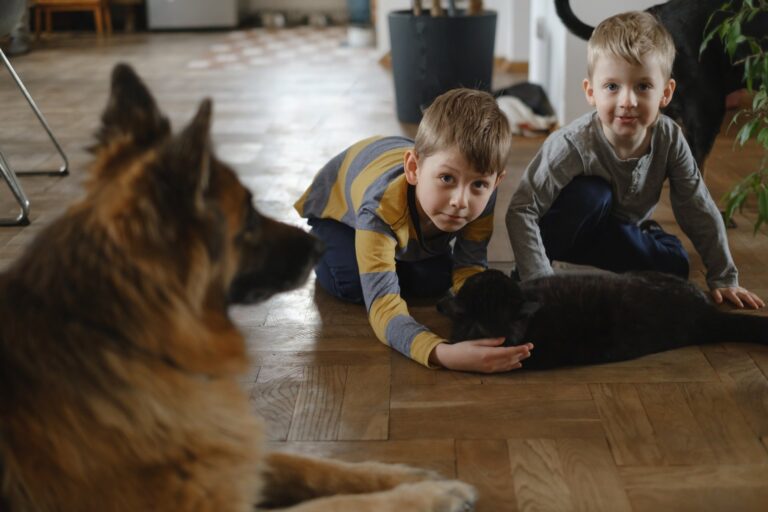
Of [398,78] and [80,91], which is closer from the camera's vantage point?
[398,78]

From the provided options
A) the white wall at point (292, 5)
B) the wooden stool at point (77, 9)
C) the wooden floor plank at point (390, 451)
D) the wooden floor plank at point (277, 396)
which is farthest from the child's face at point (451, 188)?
the white wall at point (292, 5)

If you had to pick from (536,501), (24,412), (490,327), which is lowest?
(536,501)

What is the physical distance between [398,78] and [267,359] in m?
2.81

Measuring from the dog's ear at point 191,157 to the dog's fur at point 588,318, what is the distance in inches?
39.9

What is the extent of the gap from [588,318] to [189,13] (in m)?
7.66

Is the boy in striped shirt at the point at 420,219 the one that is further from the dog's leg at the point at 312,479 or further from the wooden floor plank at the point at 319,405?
the dog's leg at the point at 312,479

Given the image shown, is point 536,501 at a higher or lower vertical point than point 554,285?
lower

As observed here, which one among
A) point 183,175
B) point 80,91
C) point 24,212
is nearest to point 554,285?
point 183,175

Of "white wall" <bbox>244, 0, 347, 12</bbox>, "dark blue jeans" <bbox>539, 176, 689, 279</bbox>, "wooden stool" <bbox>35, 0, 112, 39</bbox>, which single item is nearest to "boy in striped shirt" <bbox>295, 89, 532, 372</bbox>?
"dark blue jeans" <bbox>539, 176, 689, 279</bbox>

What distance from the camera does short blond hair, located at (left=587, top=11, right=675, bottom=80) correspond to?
222 cm

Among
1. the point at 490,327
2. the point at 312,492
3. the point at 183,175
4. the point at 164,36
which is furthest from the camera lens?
the point at 164,36

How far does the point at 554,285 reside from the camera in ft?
6.63

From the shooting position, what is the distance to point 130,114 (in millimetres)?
1240

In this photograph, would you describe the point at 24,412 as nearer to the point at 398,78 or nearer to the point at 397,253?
the point at 397,253
